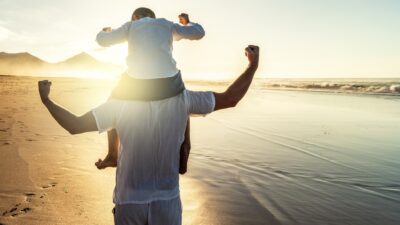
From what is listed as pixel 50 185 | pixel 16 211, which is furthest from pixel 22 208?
pixel 50 185

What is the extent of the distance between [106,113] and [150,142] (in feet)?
0.87

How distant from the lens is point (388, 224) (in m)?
4.61

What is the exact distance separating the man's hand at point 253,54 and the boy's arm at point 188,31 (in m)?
0.29

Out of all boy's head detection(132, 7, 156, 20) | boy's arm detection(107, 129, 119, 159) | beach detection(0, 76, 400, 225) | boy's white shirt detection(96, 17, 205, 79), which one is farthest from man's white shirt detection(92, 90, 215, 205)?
beach detection(0, 76, 400, 225)

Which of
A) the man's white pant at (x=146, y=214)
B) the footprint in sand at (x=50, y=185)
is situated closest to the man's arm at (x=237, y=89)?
the man's white pant at (x=146, y=214)

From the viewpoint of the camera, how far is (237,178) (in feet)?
20.7

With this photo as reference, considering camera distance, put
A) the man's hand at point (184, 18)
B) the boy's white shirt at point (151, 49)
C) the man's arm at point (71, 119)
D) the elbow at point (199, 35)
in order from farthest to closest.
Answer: the man's hand at point (184, 18), the elbow at point (199, 35), the boy's white shirt at point (151, 49), the man's arm at point (71, 119)

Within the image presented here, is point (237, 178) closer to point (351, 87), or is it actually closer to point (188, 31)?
point (188, 31)

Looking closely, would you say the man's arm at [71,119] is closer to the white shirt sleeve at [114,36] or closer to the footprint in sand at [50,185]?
the white shirt sleeve at [114,36]

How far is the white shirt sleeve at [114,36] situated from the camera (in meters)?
1.93

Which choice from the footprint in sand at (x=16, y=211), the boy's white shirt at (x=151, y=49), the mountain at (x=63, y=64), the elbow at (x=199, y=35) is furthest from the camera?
the mountain at (x=63, y=64)

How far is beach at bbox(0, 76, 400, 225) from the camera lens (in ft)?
15.3

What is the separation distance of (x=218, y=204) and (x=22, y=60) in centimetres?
20027

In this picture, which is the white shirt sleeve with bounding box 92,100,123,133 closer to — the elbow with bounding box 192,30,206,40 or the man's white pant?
the man's white pant
